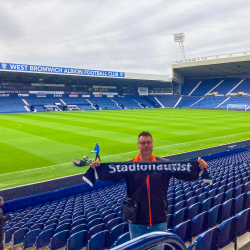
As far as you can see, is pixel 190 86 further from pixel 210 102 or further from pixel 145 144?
pixel 145 144

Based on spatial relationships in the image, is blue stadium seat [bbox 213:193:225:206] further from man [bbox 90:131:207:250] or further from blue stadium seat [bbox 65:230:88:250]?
man [bbox 90:131:207:250]

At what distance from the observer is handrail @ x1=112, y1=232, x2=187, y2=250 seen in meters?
1.66

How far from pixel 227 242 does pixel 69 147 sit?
656 inches

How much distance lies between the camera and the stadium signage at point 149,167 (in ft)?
10.1

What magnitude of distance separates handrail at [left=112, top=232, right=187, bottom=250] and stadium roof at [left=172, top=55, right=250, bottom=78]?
64.5 m

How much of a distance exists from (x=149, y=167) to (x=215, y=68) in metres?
72.6

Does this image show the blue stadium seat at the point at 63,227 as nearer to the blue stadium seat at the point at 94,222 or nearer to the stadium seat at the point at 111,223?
the blue stadium seat at the point at 94,222

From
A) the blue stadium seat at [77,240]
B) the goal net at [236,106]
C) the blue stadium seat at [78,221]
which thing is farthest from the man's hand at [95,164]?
the goal net at [236,106]

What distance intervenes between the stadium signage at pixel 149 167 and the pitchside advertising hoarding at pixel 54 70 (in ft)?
174

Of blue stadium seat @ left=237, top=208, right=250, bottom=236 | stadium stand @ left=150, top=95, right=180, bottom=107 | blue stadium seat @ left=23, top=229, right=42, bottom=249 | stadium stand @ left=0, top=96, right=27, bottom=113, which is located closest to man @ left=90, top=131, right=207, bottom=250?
blue stadium seat @ left=237, top=208, right=250, bottom=236

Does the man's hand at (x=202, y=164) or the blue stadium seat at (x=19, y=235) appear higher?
the man's hand at (x=202, y=164)

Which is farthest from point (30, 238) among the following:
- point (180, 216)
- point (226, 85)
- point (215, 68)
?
point (226, 85)

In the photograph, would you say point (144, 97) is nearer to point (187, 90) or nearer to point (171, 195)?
point (187, 90)

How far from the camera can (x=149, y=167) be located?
3.07 metres
